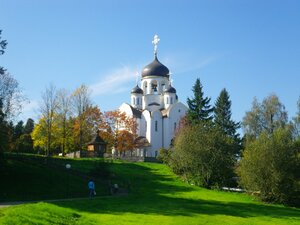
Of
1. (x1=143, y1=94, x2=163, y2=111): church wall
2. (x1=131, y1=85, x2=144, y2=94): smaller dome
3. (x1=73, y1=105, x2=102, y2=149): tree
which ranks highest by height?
(x1=131, y1=85, x2=144, y2=94): smaller dome

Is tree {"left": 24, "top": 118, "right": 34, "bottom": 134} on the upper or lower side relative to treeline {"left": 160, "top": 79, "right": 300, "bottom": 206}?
upper

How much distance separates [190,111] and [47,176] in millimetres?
31917

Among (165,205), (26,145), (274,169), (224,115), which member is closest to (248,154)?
(274,169)

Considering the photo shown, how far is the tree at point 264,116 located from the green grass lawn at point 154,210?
1532 centimetres

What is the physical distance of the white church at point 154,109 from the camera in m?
72.4

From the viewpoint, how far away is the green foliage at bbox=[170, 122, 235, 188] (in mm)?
43125

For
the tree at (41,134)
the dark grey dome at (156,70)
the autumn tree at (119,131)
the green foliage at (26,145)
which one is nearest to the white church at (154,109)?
the dark grey dome at (156,70)

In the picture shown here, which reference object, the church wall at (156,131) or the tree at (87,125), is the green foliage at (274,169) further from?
the church wall at (156,131)

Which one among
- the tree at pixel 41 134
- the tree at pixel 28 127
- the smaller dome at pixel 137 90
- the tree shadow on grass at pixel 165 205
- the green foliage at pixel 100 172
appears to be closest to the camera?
the tree shadow on grass at pixel 165 205

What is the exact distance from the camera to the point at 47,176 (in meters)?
37.0

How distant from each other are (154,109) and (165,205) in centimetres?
4857

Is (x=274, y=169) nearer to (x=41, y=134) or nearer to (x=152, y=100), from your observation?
(x=41, y=134)

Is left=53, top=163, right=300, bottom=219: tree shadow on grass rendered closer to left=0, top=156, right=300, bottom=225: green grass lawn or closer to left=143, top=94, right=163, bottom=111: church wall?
left=0, top=156, right=300, bottom=225: green grass lawn

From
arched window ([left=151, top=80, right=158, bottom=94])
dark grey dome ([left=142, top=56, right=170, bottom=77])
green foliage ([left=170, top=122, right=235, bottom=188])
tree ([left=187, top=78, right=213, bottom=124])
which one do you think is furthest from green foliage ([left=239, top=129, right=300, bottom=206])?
arched window ([left=151, top=80, right=158, bottom=94])
